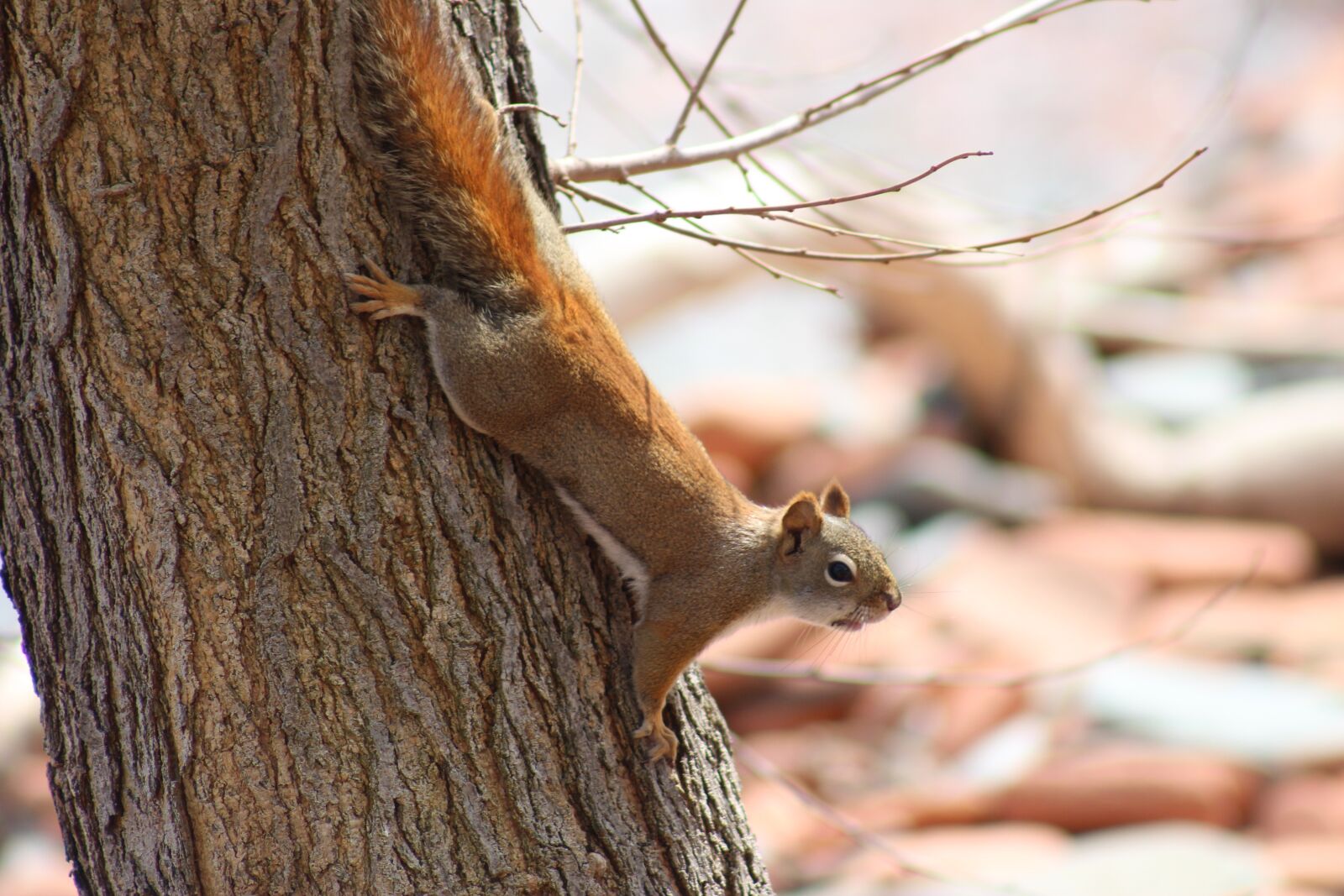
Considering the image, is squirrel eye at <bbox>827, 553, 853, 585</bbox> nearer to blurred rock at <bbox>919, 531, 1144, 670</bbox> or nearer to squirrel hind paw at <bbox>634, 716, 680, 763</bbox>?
squirrel hind paw at <bbox>634, 716, 680, 763</bbox>

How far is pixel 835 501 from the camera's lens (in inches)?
103

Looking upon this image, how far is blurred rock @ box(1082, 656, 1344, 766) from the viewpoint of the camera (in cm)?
439

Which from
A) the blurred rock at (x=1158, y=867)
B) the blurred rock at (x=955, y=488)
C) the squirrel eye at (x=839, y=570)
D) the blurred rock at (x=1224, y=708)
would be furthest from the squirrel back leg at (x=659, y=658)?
the blurred rock at (x=955, y=488)

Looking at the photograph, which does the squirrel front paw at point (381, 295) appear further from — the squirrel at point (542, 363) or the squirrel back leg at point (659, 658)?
the squirrel back leg at point (659, 658)

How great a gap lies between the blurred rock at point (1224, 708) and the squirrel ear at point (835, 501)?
2461 millimetres

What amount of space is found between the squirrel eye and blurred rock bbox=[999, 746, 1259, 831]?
2314 millimetres

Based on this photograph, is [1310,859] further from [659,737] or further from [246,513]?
[246,513]

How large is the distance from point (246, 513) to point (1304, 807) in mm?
3881

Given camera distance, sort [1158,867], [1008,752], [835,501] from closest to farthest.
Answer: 1. [835,501]
2. [1158,867]
3. [1008,752]

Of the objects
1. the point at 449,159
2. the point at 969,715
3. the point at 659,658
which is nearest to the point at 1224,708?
the point at 969,715

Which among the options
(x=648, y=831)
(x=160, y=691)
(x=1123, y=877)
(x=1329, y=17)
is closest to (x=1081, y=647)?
(x=1123, y=877)

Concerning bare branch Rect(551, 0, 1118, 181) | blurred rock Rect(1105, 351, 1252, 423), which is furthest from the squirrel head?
blurred rock Rect(1105, 351, 1252, 423)

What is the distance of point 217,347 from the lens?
4.68 ft

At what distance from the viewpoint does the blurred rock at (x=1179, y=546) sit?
6.00 meters
